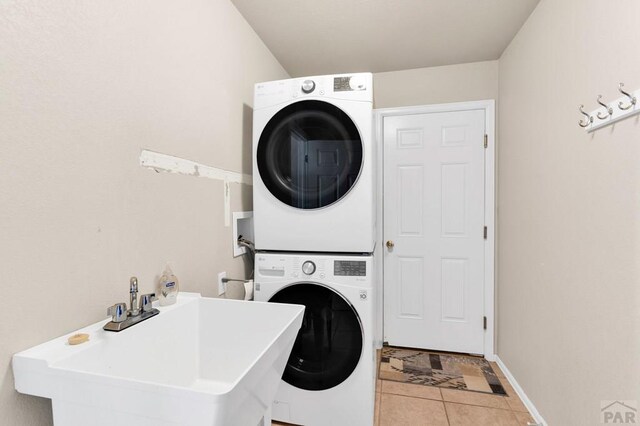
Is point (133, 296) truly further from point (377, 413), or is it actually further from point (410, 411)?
point (410, 411)

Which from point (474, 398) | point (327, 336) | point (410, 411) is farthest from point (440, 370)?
point (327, 336)

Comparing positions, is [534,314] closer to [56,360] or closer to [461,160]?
[461,160]

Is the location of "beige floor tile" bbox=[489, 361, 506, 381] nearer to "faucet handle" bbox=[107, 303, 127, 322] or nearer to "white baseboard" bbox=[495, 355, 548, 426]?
"white baseboard" bbox=[495, 355, 548, 426]

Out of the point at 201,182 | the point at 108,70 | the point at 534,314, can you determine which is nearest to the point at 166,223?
the point at 201,182

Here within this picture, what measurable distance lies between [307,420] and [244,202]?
1.29 meters

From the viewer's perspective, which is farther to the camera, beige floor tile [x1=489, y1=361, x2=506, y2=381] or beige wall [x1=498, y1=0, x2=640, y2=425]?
beige floor tile [x1=489, y1=361, x2=506, y2=381]

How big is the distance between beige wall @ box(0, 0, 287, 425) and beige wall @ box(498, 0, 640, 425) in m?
1.73

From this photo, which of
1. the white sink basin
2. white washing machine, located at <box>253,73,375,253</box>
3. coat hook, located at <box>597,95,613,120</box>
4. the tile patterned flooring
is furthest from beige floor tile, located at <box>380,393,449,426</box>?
coat hook, located at <box>597,95,613,120</box>

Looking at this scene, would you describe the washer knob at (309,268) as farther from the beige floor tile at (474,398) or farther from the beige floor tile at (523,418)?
the beige floor tile at (523,418)

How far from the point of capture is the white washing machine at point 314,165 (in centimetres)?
158

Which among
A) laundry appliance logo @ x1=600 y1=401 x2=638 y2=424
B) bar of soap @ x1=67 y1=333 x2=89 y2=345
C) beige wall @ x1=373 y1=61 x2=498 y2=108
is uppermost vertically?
beige wall @ x1=373 y1=61 x2=498 y2=108

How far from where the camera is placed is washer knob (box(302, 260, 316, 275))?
5.31 feet

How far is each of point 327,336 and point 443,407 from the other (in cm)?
98

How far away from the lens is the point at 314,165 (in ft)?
5.42
